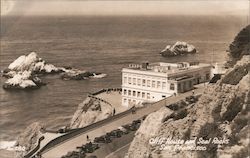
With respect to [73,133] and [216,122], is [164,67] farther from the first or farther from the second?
[216,122]

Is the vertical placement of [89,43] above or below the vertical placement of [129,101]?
above

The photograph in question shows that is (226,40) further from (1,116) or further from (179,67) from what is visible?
(1,116)

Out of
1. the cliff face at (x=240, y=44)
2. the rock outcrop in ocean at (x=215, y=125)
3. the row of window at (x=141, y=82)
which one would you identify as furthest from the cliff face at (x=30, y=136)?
the cliff face at (x=240, y=44)

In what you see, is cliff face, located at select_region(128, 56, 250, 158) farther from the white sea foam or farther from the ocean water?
the white sea foam

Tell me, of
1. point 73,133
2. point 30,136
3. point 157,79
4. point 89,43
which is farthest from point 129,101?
point 73,133

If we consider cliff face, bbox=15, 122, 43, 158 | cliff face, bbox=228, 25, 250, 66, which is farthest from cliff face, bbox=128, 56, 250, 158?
cliff face, bbox=15, 122, 43, 158

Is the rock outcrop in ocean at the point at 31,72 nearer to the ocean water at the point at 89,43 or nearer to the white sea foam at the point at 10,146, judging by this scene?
the ocean water at the point at 89,43
